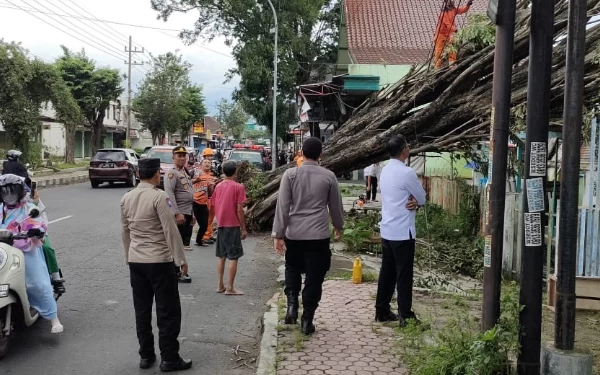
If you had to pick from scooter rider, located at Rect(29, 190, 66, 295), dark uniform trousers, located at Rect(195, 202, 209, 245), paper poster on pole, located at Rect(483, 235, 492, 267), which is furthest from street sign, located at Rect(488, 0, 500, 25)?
dark uniform trousers, located at Rect(195, 202, 209, 245)

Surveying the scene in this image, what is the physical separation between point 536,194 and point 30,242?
432 centimetres

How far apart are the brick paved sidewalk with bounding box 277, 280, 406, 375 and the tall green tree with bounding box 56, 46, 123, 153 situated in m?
34.3

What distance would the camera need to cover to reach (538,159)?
3.83m

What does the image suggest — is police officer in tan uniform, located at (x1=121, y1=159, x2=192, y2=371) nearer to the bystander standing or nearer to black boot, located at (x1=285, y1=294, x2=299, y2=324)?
black boot, located at (x1=285, y1=294, x2=299, y2=324)

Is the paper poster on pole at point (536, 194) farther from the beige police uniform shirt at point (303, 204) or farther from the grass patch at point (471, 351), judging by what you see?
the beige police uniform shirt at point (303, 204)

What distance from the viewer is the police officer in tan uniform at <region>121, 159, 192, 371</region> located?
4.67 meters

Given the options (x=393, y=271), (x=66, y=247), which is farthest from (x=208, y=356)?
(x=66, y=247)

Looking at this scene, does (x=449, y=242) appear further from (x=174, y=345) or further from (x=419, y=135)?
(x=174, y=345)

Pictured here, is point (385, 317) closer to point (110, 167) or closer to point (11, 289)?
point (11, 289)

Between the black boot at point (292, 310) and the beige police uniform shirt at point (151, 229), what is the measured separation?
1.42 m

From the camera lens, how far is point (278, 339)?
5277 millimetres

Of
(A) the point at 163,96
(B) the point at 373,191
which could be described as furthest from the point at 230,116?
(B) the point at 373,191

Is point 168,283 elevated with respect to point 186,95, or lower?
lower

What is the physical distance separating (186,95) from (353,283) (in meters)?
48.7
